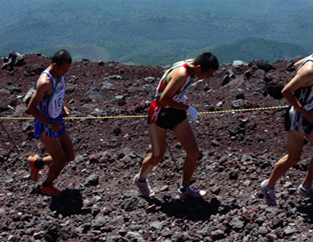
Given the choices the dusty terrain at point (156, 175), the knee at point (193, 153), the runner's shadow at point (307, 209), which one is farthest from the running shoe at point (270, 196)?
the knee at point (193, 153)

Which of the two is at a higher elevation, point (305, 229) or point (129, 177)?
point (305, 229)

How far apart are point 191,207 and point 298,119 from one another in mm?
1842

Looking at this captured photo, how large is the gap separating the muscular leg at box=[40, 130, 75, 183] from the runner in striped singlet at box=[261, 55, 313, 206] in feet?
9.09

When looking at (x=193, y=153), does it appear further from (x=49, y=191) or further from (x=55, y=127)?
(x=49, y=191)

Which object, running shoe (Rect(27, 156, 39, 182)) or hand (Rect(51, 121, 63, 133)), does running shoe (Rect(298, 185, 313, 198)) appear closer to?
hand (Rect(51, 121, 63, 133))

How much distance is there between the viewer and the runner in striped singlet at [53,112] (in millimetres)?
4793

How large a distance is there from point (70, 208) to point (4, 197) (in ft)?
4.08

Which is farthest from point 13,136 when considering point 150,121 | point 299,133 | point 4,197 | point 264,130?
point 299,133

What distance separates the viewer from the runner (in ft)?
15.0

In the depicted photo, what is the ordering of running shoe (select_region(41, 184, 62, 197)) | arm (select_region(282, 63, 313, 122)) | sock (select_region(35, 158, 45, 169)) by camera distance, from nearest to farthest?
arm (select_region(282, 63, 313, 122))
running shoe (select_region(41, 184, 62, 197))
sock (select_region(35, 158, 45, 169))

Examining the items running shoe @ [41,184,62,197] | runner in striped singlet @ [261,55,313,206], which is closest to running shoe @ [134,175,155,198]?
running shoe @ [41,184,62,197]

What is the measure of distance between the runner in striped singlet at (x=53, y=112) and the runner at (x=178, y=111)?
1.21m

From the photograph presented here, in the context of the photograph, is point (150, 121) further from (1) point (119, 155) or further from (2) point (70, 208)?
(1) point (119, 155)

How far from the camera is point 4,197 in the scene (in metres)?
5.82
